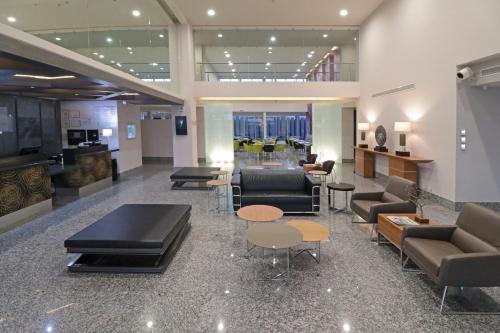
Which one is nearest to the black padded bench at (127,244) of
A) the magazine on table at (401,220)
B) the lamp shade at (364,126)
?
the magazine on table at (401,220)

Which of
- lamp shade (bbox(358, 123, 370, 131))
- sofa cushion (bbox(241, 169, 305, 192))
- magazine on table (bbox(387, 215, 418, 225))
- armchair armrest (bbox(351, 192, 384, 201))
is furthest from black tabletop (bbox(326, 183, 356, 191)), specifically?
lamp shade (bbox(358, 123, 370, 131))

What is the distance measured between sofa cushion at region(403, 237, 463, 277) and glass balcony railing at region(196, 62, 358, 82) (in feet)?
31.8

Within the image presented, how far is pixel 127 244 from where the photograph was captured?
3.73 meters

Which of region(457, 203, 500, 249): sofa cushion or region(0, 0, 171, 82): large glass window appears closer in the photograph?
region(457, 203, 500, 249): sofa cushion

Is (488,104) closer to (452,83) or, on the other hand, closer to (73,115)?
(452,83)

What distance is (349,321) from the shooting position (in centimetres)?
280

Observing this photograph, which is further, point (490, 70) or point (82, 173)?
point (82, 173)

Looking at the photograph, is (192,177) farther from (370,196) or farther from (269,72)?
(269,72)

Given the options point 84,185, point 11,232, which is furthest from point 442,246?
point 84,185

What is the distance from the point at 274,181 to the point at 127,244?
3.49m

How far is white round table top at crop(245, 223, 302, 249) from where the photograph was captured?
3.57 m

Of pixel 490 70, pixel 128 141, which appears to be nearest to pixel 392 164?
pixel 490 70

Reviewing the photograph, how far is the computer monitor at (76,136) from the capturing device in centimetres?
1091

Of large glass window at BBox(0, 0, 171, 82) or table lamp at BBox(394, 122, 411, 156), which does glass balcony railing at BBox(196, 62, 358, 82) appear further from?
table lamp at BBox(394, 122, 411, 156)
